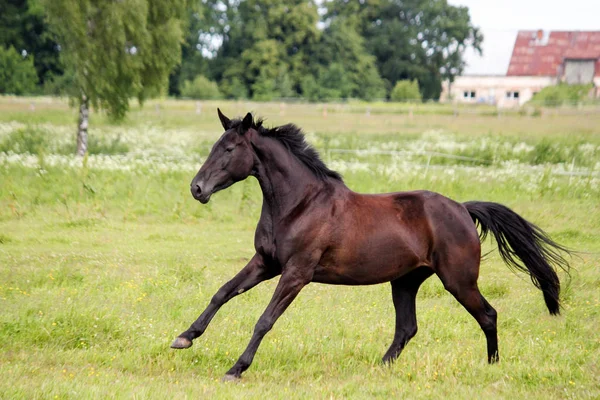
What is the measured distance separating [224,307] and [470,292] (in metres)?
2.94

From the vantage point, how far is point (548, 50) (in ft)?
212

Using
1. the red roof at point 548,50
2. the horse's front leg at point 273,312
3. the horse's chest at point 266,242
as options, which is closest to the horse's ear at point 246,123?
the horse's chest at point 266,242

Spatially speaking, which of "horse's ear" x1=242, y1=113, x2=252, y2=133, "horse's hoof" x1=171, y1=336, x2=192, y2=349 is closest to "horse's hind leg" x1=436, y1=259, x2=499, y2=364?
"horse's ear" x1=242, y1=113, x2=252, y2=133

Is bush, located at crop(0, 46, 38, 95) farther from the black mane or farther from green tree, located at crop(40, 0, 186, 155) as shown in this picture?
the black mane

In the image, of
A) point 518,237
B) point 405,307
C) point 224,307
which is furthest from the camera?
point 224,307

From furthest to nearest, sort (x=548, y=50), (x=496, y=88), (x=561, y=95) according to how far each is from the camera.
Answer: (x=496, y=88) → (x=548, y=50) → (x=561, y=95)

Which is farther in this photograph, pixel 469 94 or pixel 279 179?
pixel 469 94

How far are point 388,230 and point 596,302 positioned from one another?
3.66m

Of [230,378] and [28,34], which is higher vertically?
[28,34]

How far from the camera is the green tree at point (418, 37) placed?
6919 centimetres

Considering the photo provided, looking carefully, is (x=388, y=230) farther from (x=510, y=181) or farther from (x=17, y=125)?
(x=17, y=125)

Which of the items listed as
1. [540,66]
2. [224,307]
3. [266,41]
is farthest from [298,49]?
[224,307]

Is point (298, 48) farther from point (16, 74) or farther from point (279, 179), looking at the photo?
point (279, 179)

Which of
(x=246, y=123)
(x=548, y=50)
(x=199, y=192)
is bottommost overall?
(x=199, y=192)
